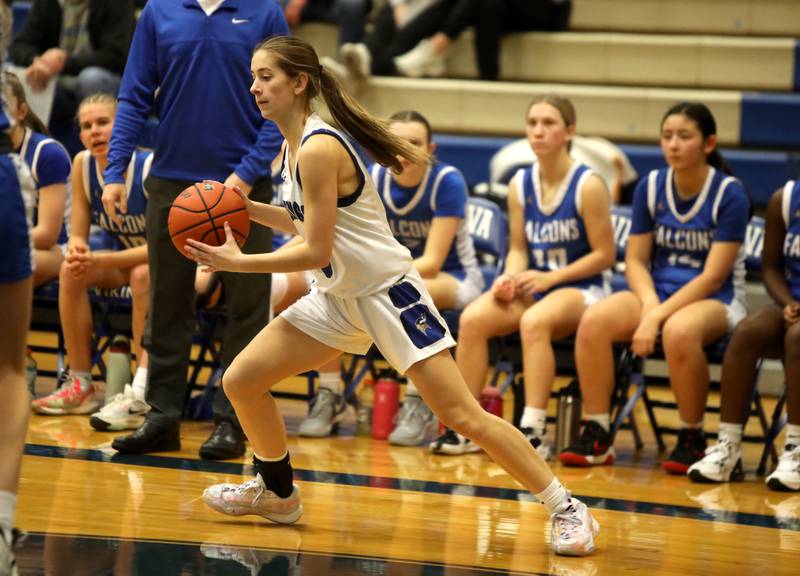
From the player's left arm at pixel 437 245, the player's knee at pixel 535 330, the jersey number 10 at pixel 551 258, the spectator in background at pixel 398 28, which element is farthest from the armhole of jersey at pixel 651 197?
the spectator in background at pixel 398 28

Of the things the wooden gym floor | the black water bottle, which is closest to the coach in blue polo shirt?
the wooden gym floor

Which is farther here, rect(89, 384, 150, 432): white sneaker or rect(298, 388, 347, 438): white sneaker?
rect(298, 388, 347, 438): white sneaker

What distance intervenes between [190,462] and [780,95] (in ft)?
17.7

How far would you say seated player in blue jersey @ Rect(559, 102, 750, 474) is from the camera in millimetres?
5281

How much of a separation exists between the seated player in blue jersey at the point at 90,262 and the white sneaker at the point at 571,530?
2.52 meters

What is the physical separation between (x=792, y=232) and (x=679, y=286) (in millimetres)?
545

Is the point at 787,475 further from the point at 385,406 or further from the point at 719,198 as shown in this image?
the point at 385,406

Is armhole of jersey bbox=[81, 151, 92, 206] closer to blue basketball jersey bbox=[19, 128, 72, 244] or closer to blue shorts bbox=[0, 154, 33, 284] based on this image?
blue basketball jersey bbox=[19, 128, 72, 244]

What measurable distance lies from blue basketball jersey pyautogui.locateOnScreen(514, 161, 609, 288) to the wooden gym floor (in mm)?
948

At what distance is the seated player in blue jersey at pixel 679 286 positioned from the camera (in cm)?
528

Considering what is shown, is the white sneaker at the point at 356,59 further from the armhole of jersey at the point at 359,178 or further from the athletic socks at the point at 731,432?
the armhole of jersey at the point at 359,178

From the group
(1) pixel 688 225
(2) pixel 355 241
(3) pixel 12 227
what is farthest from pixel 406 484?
(3) pixel 12 227

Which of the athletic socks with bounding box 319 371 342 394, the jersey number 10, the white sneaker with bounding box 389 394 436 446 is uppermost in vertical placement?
the jersey number 10

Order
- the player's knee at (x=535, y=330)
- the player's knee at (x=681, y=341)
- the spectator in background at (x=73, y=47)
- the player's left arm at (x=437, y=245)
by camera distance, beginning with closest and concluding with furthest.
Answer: the player's knee at (x=681, y=341)
the player's knee at (x=535, y=330)
the player's left arm at (x=437, y=245)
the spectator in background at (x=73, y=47)
